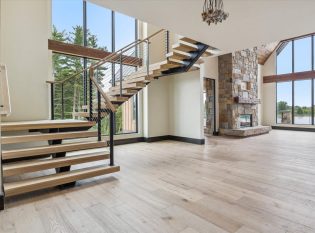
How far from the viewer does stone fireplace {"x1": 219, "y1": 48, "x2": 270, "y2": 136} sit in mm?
8586

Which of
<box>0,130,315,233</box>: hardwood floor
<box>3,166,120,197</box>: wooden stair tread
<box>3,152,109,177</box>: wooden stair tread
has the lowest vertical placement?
<box>0,130,315,233</box>: hardwood floor

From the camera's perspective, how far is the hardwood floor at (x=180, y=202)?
6.38 feet

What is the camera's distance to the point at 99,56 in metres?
5.68

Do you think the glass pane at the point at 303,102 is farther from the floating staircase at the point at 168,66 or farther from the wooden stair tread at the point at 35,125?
the wooden stair tread at the point at 35,125

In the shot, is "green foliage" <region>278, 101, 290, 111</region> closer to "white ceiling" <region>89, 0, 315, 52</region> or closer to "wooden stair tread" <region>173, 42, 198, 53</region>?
"white ceiling" <region>89, 0, 315, 52</region>

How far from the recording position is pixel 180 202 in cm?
242

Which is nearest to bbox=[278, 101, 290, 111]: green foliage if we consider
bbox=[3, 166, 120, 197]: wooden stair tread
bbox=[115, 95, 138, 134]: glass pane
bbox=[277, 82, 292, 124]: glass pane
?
bbox=[277, 82, 292, 124]: glass pane

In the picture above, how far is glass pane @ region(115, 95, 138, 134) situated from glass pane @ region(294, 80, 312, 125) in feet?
28.7

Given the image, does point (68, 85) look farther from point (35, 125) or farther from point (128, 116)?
point (35, 125)

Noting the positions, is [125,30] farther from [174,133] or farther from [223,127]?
[223,127]

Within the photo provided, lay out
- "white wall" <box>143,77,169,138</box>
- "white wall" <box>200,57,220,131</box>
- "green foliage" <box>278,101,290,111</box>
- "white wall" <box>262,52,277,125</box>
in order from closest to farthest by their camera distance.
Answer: "white wall" <box>143,77,169,138</box> → "white wall" <box>200,57,220,131</box> → "green foliage" <box>278,101,290,111</box> → "white wall" <box>262,52,277,125</box>

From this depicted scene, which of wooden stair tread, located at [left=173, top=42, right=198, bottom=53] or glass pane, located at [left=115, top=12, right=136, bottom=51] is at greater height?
glass pane, located at [left=115, top=12, right=136, bottom=51]

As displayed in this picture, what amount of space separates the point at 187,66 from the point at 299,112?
8372 mm

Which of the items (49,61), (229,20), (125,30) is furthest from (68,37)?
(229,20)
